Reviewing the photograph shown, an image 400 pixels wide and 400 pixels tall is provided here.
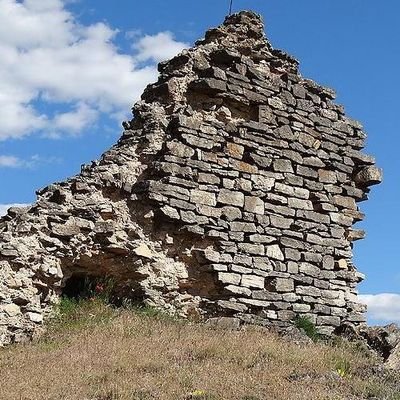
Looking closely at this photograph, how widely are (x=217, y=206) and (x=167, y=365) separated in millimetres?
3416

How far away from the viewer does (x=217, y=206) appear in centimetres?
966

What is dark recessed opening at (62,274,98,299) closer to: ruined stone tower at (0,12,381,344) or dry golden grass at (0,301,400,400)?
ruined stone tower at (0,12,381,344)

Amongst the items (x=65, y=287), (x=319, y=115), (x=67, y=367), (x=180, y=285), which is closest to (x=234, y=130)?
(x=319, y=115)

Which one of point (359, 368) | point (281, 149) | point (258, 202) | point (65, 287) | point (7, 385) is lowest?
point (7, 385)

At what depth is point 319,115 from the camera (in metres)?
11.1

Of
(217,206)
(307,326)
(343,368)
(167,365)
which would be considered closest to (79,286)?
(217,206)

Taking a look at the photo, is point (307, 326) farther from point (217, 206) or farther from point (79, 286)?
point (79, 286)

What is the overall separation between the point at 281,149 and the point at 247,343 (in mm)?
3780

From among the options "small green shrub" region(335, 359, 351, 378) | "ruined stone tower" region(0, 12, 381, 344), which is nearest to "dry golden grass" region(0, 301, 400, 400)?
"small green shrub" region(335, 359, 351, 378)

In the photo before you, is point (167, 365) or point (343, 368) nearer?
point (167, 365)

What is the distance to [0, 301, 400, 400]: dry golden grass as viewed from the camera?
19.5 ft

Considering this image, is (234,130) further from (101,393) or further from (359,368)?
(101,393)

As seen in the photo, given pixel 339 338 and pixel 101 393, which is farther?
pixel 339 338

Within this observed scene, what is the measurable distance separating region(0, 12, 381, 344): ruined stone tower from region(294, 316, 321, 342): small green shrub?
12 cm
